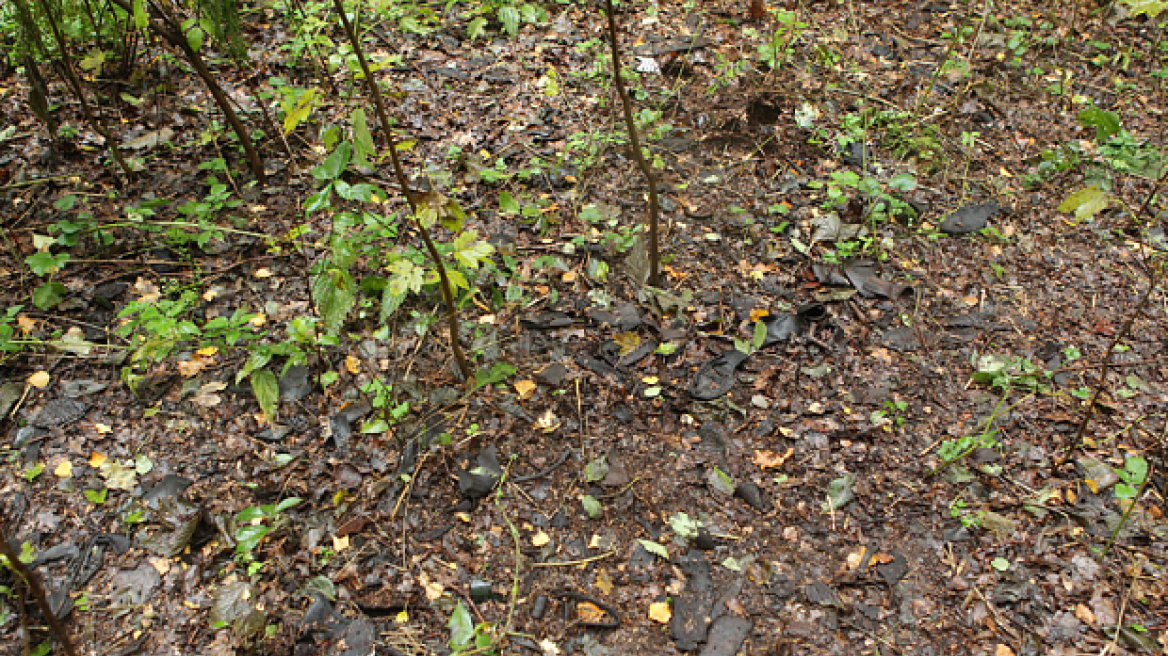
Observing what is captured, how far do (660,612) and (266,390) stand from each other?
1654 millimetres

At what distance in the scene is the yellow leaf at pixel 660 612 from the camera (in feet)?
7.59

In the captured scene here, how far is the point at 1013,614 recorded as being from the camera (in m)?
2.30

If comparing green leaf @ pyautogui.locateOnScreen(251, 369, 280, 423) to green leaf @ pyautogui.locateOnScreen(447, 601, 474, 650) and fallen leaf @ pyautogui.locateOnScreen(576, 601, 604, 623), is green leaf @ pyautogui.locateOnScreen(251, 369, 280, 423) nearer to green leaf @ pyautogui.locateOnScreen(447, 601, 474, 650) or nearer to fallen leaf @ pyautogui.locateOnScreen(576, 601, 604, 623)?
green leaf @ pyautogui.locateOnScreen(447, 601, 474, 650)

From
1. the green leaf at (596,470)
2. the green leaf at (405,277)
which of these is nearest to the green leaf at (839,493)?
the green leaf at (596,470)

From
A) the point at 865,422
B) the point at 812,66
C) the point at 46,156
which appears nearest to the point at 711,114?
the point at 812,66

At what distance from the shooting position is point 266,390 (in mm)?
2670

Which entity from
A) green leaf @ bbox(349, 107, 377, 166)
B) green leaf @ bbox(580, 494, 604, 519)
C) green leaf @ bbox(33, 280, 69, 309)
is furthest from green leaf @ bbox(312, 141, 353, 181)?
green leaf @ bbox(33, 280, 69, 309)

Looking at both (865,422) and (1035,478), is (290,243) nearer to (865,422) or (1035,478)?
(865,422)

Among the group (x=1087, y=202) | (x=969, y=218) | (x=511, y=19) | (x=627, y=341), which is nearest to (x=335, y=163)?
(x=627, y=341)

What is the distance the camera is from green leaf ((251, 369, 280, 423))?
264cm

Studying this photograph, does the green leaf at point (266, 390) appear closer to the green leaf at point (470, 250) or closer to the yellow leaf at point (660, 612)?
the green leaf at point (470, 250)

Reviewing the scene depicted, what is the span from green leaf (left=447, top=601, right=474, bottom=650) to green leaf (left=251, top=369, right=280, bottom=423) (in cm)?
104

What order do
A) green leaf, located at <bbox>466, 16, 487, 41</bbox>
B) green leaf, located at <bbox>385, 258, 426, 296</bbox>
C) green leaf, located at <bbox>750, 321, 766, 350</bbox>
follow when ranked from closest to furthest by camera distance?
green leaf, located at <bbox>385, 258, 426, 296</bbox>
green leaf, located at <bbox>750, 321, 766, 350</bbox>
green leaf, located at <bbox>466, 16, 487, 41</bbox>

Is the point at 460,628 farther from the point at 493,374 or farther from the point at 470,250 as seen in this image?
the point at 470,250
